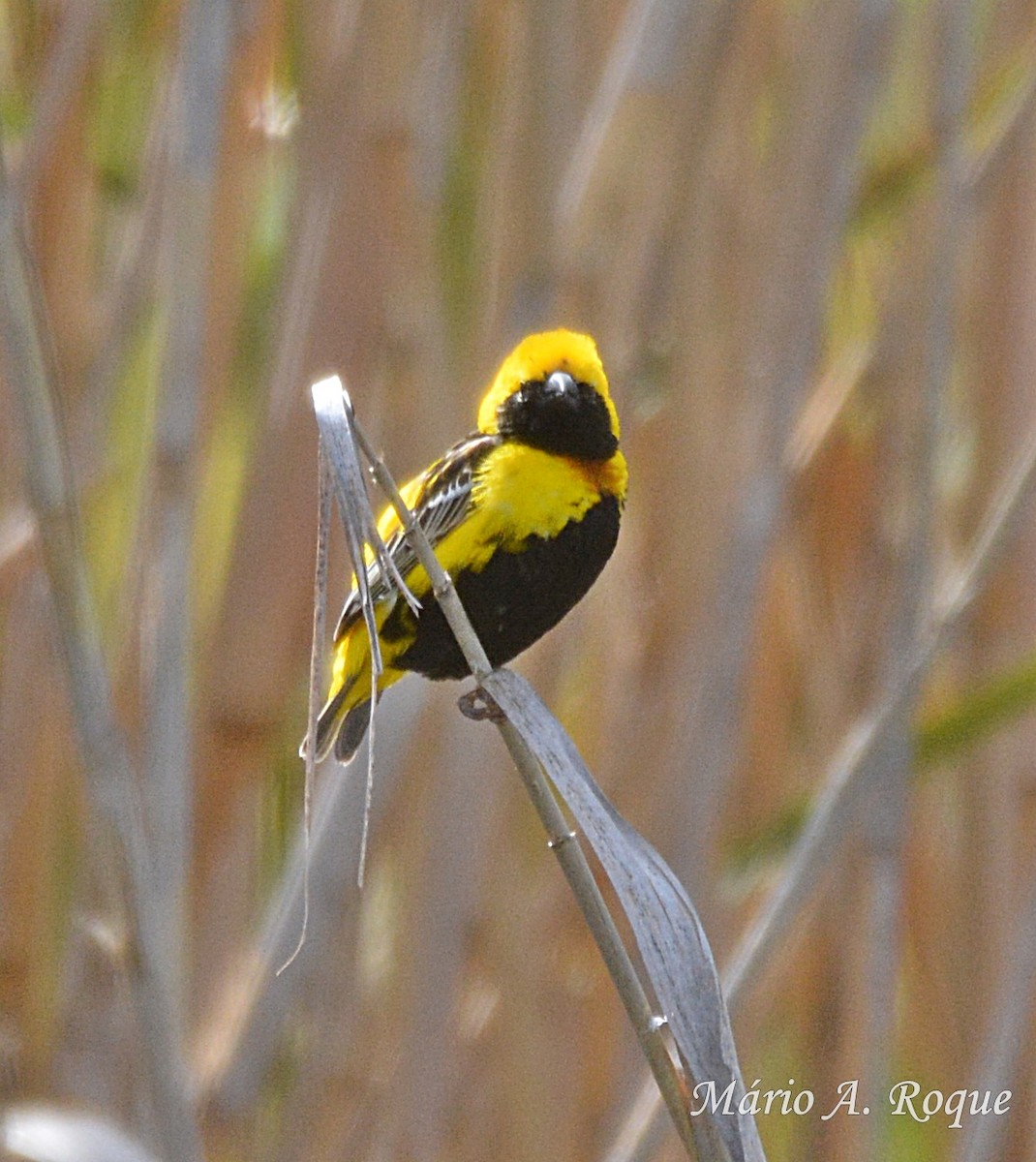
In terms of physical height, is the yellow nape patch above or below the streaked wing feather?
above

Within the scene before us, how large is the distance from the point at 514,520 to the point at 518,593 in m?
0.07

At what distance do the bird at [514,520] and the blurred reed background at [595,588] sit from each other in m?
0.04

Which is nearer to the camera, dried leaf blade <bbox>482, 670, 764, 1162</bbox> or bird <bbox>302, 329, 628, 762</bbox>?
dried leaf blade <bbox>482, 670, 764, 1162</bbox>

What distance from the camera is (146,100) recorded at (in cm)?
171

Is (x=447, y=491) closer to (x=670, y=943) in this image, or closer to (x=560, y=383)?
(x=560, y=383)

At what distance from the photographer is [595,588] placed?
1790 millimetres

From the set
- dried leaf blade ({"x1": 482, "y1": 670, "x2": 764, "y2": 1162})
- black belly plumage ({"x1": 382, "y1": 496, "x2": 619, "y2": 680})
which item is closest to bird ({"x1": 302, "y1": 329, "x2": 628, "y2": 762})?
black belly plumage ({"x1": 382, "y1": 496, "x2": 619, "y2": 680})

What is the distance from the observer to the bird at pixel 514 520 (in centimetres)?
155

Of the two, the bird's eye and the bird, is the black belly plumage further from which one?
the bird's eye

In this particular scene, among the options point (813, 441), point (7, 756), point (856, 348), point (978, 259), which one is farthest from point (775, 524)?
point (7, 756)

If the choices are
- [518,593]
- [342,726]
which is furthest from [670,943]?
[342,726]

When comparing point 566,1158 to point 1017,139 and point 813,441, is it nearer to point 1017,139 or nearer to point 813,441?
point 813,441

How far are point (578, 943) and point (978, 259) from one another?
90 cm

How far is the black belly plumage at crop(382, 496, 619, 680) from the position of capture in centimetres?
155
